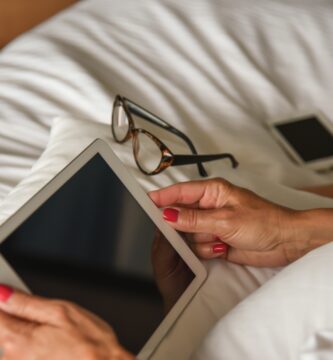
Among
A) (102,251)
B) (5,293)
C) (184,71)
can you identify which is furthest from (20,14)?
(5,293)

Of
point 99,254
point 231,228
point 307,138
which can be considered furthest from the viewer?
point 307,138

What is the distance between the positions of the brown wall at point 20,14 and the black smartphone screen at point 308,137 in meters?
0.93

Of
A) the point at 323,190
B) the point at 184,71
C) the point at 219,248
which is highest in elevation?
the point at 184,71

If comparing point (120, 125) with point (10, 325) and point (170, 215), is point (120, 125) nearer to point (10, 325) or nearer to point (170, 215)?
point (170, 215)

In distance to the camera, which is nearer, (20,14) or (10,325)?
(10,325)

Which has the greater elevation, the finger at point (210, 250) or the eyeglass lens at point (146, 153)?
the eyeglass lens at point (146, 153)

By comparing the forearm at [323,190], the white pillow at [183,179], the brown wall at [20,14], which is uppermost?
the brown wall at [20,14]

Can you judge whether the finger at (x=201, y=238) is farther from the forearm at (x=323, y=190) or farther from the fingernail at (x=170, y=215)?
the forearm at (x=323, y=190)

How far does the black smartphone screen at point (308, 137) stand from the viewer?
106 cm

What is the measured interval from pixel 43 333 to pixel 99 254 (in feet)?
0.45

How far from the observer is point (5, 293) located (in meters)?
0.57

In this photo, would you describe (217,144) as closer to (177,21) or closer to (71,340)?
(177,21)

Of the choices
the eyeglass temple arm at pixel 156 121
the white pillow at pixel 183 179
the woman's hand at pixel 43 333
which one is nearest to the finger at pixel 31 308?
the woman's hand at pixel 43 333

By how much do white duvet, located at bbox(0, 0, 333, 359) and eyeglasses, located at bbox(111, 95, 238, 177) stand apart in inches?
0.7
